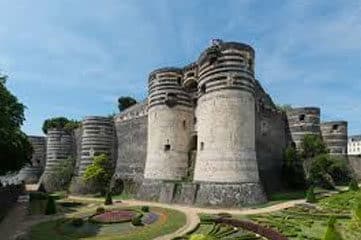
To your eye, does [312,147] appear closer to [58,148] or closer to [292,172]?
[292,172]

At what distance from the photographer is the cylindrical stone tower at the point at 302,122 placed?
171ft

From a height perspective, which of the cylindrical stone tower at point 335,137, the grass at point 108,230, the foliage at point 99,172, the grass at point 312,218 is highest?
the cylindrical stone tower at point 335,137

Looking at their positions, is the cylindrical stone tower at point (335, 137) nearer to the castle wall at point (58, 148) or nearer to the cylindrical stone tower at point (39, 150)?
the castle wall at point (58, 148)

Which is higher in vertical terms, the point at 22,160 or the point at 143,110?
the point at 143,110

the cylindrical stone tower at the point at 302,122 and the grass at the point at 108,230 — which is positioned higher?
the cylindrical stone tower at the point at 302,122

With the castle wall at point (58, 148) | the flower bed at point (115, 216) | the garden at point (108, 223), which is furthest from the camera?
the castle wall at point (58, 148)

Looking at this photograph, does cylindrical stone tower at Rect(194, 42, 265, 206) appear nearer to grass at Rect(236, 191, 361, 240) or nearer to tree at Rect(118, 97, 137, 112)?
grass at Rect(236, 191, 361, 240)

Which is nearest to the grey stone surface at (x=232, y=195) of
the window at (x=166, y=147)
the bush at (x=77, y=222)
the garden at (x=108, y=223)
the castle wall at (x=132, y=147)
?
the garden at (x=108, y=223)

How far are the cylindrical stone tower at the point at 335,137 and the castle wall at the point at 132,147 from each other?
21.5 metres

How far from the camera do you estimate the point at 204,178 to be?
38.8 meters

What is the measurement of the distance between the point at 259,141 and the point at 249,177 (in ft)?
27.2

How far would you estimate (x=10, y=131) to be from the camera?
35.0 meters

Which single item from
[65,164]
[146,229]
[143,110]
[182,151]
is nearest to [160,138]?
[182,151]

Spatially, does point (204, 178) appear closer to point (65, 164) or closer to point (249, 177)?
point (249, 177)
